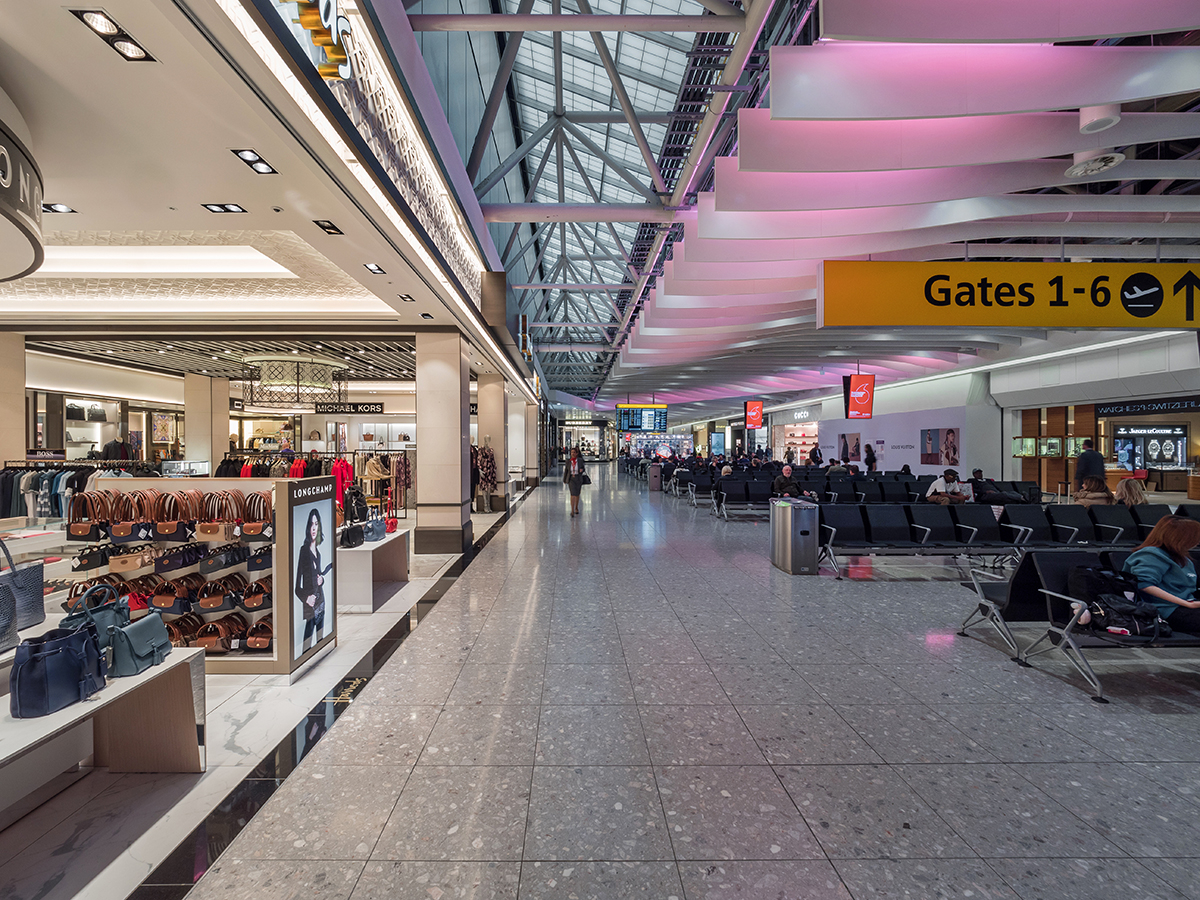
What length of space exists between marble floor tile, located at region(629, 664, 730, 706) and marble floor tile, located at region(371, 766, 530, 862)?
1185mm

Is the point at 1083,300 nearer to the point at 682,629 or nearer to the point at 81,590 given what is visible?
the point at 682,629

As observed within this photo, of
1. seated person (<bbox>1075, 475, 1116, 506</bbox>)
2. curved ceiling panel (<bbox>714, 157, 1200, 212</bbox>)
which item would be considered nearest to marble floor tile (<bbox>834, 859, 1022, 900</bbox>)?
curved ceiling panel (<bbox>714, 157, 1200, 212</bbox>)

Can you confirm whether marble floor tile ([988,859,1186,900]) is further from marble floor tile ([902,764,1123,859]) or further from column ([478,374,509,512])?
column ([478,374,509,512])

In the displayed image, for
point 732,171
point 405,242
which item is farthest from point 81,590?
point 732,171

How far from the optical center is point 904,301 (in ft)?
19.0

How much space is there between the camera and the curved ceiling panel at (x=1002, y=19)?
3.52 m

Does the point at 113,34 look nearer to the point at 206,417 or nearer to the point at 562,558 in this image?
the point at 562,558

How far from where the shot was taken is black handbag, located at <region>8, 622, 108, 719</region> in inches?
83.6

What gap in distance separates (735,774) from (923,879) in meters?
0.90

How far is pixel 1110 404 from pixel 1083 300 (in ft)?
44.3

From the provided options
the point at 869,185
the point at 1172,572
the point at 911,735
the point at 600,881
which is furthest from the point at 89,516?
the point at 1172,572

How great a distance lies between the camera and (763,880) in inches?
85.1

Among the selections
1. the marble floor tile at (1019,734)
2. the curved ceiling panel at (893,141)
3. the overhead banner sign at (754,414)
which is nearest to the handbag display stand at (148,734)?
the marble floor tile at (1019,734)

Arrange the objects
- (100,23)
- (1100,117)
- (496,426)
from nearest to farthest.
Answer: (100,23) → (1100,117) → (496,426)
